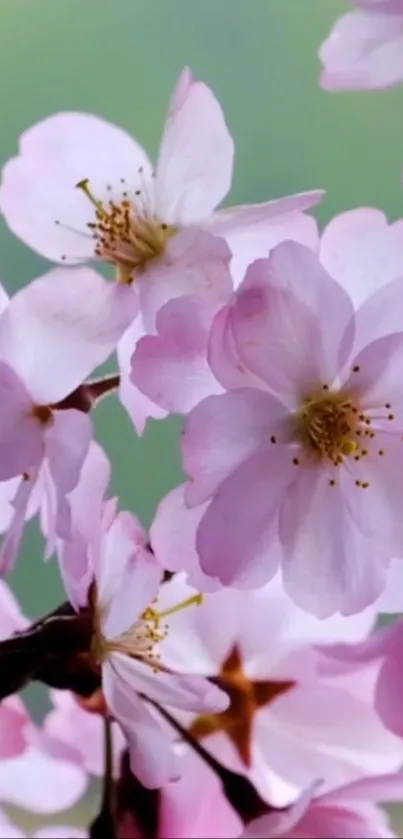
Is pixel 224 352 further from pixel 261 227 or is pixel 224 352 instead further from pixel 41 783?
pixel 41 783

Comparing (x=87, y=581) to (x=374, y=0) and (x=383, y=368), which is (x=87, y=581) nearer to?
(x=383, y=368)

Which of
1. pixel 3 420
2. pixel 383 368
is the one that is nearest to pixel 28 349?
pixel 3 420

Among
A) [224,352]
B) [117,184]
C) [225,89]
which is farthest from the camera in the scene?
[225,89]

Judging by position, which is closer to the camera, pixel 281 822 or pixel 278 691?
pixel 281 822

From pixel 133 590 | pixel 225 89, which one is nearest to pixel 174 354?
pixel 133 590

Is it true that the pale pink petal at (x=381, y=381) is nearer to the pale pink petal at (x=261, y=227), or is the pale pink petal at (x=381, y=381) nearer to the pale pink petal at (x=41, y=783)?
the pale pink petal at (x=261, y=227)

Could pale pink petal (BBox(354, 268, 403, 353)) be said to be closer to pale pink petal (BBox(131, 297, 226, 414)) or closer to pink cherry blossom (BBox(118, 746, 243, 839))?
pale pink petal (BBox(131, 297, 226, 414))

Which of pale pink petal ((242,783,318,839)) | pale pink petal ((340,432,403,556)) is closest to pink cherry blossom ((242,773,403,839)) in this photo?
pale pink petal ((242,783,318,839))
